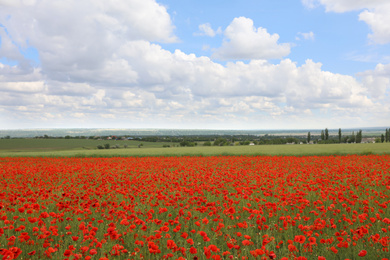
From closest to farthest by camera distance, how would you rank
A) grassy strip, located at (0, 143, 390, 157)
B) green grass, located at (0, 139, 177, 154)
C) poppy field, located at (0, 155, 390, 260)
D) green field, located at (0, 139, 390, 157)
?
poppy field, located at (0, 155, 390, 260) → grassy strip, located at (0, 143, 390, 157) → green field, located at (0, 139, 390, 157) → green grass, located at (0, 139, 177, 154)

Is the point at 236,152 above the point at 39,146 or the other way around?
above

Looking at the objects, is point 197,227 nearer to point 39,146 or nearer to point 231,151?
point 231,151

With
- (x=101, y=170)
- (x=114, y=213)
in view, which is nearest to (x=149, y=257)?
(x=114, y=213)

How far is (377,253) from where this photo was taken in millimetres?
5031

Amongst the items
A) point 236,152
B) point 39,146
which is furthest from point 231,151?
point 39,146

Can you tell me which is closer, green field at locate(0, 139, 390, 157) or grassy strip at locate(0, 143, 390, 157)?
grassy strip at locate(0, 143, 390, 157)

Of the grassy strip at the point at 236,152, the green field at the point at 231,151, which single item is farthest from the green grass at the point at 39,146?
the grassy strip at the point at 236,152

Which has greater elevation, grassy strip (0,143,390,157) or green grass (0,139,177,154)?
grassy strip (0,143,390,157)

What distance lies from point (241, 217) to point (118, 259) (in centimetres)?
354

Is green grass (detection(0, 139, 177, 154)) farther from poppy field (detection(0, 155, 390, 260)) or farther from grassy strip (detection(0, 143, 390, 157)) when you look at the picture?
poppy field (detection(0, 155, 390, 260))

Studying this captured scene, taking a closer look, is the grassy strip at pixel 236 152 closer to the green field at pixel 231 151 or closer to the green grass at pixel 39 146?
the green field at pixel 231 151

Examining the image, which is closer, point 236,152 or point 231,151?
point 236,152

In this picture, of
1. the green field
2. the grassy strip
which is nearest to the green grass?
the green field

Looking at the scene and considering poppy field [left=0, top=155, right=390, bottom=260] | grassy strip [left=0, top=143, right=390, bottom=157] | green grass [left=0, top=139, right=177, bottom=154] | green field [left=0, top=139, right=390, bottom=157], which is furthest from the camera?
green grass [left=0, top=139, right=177, bottom=154]
